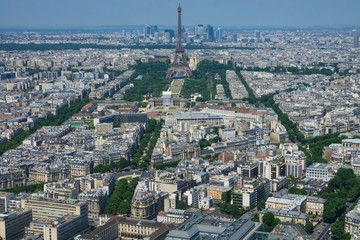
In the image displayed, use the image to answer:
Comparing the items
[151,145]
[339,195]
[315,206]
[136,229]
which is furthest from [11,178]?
[339,195]

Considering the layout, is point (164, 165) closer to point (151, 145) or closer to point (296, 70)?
point (151, 145)

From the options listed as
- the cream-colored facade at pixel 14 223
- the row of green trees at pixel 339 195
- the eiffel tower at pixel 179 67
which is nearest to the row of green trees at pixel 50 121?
the cream-colored facade at pixel 14 223

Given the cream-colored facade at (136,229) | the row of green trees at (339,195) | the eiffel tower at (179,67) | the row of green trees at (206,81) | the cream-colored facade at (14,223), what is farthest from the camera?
the eiffel tower at (179,67)

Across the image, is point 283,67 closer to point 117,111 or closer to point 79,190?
point 117,111

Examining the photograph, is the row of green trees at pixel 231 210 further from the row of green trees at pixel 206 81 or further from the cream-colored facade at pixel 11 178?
the row of green trees at pixel 206 81

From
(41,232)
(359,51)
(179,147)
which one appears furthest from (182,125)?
(359,51)
